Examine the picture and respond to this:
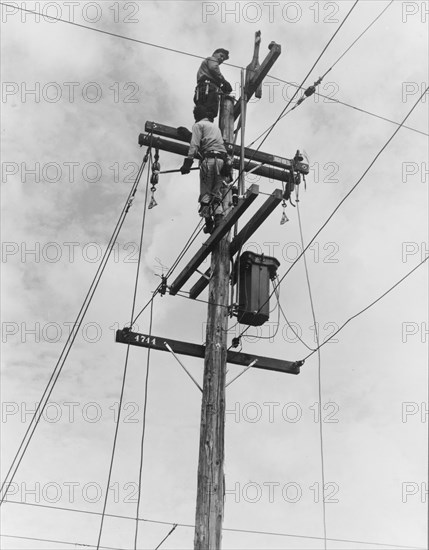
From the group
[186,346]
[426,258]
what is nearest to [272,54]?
[426,258]

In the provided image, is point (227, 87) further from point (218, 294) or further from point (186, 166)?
point (218, 294)

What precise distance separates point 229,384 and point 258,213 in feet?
6.15

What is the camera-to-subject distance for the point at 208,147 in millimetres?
9102

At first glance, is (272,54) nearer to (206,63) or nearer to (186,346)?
(206,63)

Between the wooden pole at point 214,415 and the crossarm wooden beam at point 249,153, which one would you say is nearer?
the wooden pole at point 214,415

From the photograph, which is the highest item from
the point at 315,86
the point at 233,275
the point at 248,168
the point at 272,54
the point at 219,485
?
the point at 272,54

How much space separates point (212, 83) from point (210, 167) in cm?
147

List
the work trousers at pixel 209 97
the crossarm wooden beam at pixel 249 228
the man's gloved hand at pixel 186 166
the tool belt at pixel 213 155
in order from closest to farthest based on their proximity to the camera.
Result: the crossarm wooden beam at pixel 249 228
the tool belt at pixel 213 155
the man's gloved hand at pixel 186 166
the work trousers at pixel 209 97

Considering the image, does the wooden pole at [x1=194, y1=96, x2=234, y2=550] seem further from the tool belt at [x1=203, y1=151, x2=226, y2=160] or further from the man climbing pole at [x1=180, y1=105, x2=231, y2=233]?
the tool belt at [x1=203, y1=151, x2=226, y2=160]

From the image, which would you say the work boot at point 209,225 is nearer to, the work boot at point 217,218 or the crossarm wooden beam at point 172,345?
the work boot at point 217,218

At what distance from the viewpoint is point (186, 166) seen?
921cm

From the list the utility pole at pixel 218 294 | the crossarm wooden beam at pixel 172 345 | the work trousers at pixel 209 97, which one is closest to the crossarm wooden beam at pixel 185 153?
→ the utility pole at pixel 218 294

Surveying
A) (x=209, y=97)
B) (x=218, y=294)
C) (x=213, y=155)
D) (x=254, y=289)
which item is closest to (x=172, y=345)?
(x=218, y=294)

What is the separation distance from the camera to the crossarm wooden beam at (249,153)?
365 inches
